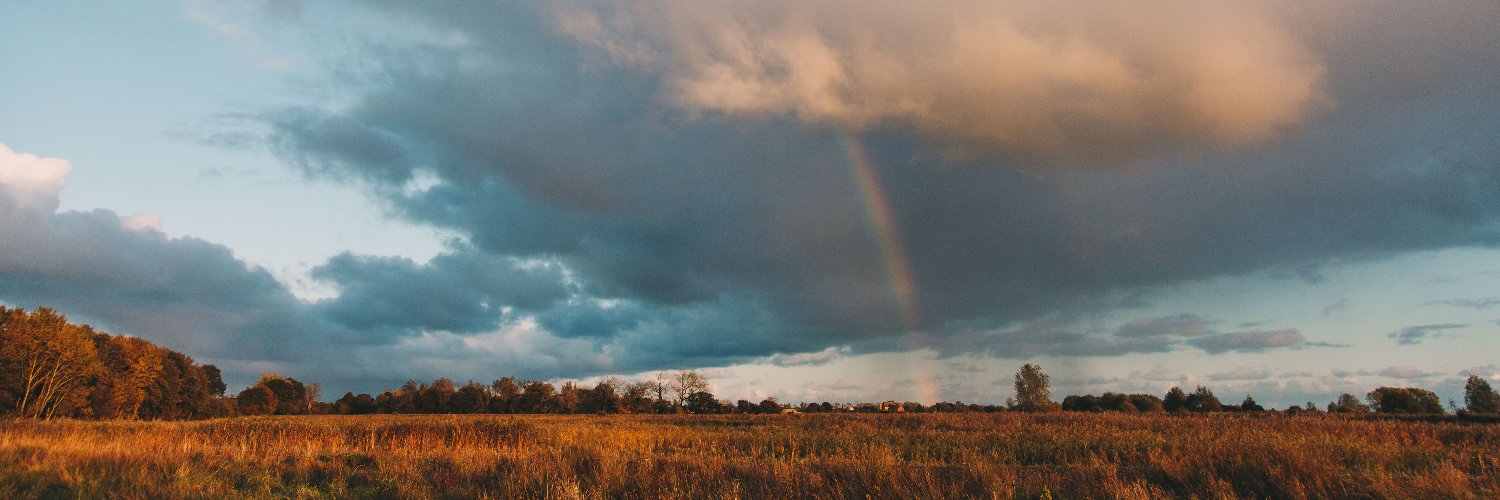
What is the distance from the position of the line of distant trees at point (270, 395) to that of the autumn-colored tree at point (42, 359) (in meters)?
0.10

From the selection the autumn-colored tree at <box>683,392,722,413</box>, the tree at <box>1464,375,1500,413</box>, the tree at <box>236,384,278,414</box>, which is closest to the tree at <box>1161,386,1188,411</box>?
the tree at <box>1464,375,1500,413</box>

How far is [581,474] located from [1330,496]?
48.6ft

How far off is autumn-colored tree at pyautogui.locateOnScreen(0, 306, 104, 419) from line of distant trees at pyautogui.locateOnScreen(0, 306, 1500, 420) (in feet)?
0.32

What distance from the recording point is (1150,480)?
584 inches

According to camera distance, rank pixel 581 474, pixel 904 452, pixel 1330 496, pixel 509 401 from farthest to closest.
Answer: pixel 509 401 → pixel 904 452 → pixel 581 474 → pixel 1330 496

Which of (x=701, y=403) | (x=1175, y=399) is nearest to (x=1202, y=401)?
(x=1175, y=399)

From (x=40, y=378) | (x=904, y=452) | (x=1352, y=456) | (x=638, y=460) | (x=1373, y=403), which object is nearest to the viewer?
(x=638, y=460)

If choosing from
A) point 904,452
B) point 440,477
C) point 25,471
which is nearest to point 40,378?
point 25,471

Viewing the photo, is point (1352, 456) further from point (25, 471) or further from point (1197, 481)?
point (25, 471)

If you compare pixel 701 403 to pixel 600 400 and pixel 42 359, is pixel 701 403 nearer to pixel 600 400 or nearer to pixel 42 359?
pixel 600 400

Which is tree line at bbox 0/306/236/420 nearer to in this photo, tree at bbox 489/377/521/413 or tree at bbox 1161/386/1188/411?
tree at bbox 489/377/521/413

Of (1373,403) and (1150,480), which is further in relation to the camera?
(1373,403)

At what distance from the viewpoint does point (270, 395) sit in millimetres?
135250

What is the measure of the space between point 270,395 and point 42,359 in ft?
232
